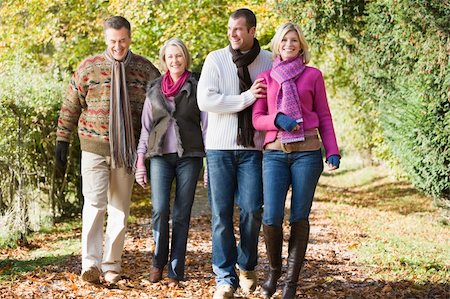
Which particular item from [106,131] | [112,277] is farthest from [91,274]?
[106,131]

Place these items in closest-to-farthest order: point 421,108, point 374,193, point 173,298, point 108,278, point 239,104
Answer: point 239,104, point 173,298, point 108,278, point 421,108, point 374,193

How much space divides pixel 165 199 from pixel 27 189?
4.32 m

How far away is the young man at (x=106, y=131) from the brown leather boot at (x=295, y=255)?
1642mm

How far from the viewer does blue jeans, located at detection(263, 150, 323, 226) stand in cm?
520

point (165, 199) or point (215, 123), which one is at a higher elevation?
point (215, 123)

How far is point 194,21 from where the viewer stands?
15.4 metres

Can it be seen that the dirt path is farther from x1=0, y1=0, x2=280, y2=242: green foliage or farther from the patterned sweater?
x1=0, y1=0, x2=280, y2=242: green foliage

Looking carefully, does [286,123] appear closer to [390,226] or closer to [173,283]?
[173,283]

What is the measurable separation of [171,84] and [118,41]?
1.92 ft

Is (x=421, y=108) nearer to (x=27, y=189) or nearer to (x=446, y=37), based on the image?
(x=446, y=37)

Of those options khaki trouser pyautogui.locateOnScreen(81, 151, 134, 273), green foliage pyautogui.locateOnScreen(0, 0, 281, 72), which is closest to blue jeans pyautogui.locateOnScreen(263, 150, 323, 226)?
khaki trouser pyautogui.locateOnScreen(81, 151, 134, 273)

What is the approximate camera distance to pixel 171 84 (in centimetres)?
600

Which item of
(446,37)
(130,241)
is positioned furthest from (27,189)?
(446,37)

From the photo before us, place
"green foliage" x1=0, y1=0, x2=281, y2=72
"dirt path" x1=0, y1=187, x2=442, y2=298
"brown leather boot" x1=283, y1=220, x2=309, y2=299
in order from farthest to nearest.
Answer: "green foliage" x1=0, y1=0, x2=281, y2=72
"dirt path" x1=0, y1=187, x2=442, y2=298
"brown leather boot" x1=283, y1=220, x2=309, y2=299
